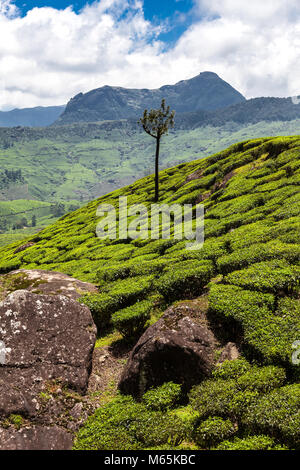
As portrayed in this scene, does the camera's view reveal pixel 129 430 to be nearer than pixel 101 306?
Yes

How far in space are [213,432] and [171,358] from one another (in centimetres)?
331

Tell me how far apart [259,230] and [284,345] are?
1253 centimetres

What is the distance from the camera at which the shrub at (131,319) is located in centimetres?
1556

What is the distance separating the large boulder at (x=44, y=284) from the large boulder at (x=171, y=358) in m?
7.42

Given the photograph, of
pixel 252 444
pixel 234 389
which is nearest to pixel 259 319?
pixel 234 389

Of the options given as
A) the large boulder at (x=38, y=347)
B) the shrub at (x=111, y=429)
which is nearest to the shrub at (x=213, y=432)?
the shrub at (x=111, y=429)

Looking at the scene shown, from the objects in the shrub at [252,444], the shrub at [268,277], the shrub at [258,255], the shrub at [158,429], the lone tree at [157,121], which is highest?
the lone tree at [157,121]

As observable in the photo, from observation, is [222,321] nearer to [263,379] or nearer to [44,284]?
[263,379]

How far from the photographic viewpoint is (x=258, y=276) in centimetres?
1556

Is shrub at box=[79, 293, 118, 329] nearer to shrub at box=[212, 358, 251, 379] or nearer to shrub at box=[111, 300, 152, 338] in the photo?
shrub at box=[111, 300, 152, 338]

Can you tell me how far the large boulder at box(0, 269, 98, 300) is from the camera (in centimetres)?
1914

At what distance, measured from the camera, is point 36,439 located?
32.6 ft

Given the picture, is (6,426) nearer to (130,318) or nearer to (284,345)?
(130,318)

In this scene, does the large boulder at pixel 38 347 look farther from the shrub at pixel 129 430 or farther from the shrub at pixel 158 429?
the shrub at pixel 158 429
